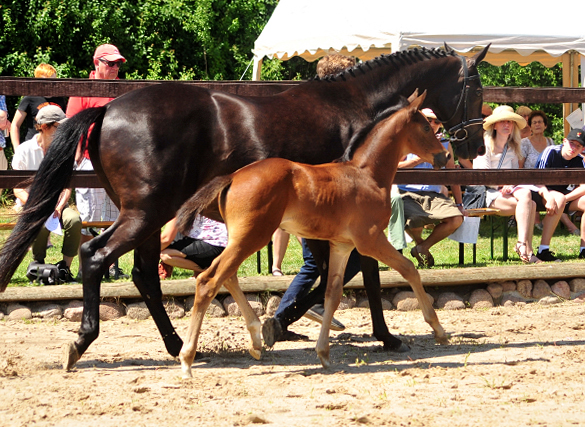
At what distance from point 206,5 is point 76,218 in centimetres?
1082

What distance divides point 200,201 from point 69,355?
49.6 inches

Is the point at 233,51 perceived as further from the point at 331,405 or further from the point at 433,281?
the point at 331,405

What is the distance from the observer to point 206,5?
643 inches

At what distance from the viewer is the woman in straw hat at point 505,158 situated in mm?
7711

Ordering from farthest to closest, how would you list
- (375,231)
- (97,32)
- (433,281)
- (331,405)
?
(97,32) < (433,281) < (375,231) < (331,405)

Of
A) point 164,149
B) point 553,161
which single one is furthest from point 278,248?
point 553,161

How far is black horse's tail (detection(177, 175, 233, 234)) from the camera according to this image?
13.7 feet

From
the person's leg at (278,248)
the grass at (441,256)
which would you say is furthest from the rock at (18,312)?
the person's leg at (278,248)

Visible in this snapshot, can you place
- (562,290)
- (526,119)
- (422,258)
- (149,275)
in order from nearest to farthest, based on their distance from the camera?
1. (149,275)
2. (562,290)
3. (422,258)
4. (526,119)

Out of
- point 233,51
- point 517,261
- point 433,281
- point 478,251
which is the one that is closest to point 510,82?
point 233,51

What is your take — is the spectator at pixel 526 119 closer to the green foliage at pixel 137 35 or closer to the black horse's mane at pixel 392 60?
Result: the black horse's mane at pixel 392 60

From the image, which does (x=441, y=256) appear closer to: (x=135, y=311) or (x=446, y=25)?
(x=446, y=25)

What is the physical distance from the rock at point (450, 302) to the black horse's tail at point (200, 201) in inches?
117

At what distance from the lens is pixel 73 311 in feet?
19.6
